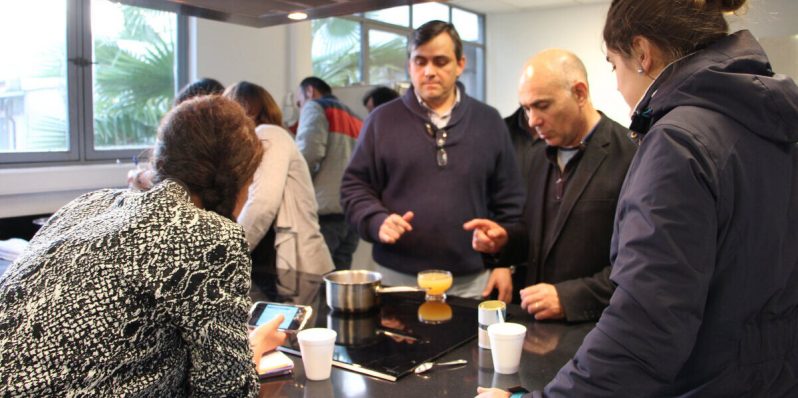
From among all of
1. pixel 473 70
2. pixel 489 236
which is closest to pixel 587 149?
pixel 489 236

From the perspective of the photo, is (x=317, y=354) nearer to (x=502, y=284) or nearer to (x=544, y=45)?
(x=502, y=284)

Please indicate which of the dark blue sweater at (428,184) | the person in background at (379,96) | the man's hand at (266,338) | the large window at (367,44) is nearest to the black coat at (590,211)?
the dark blue sweater at (428,184)

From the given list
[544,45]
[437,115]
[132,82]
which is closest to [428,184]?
[437,115]

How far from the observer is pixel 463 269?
2371mm

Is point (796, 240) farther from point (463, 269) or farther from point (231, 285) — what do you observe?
point (463, 269)

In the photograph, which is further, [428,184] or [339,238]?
[339,238]

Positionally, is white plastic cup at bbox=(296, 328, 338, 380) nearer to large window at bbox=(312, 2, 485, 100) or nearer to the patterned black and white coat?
the patterned black and white coat

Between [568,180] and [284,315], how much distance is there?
2.80 ft

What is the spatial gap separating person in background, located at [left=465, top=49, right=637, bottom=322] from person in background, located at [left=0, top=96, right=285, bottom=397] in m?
0.82

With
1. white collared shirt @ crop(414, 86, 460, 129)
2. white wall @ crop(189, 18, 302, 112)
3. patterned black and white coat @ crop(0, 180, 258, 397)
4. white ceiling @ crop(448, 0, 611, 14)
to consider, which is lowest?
patterned black and white coat @ crop(0, 180, 258, 397)

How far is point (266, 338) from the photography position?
140 cm

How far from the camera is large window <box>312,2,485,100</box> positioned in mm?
6328

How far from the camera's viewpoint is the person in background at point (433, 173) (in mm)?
2346

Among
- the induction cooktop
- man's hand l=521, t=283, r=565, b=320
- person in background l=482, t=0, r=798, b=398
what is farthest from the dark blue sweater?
person in background l=482, t=0, r=798, b=398
